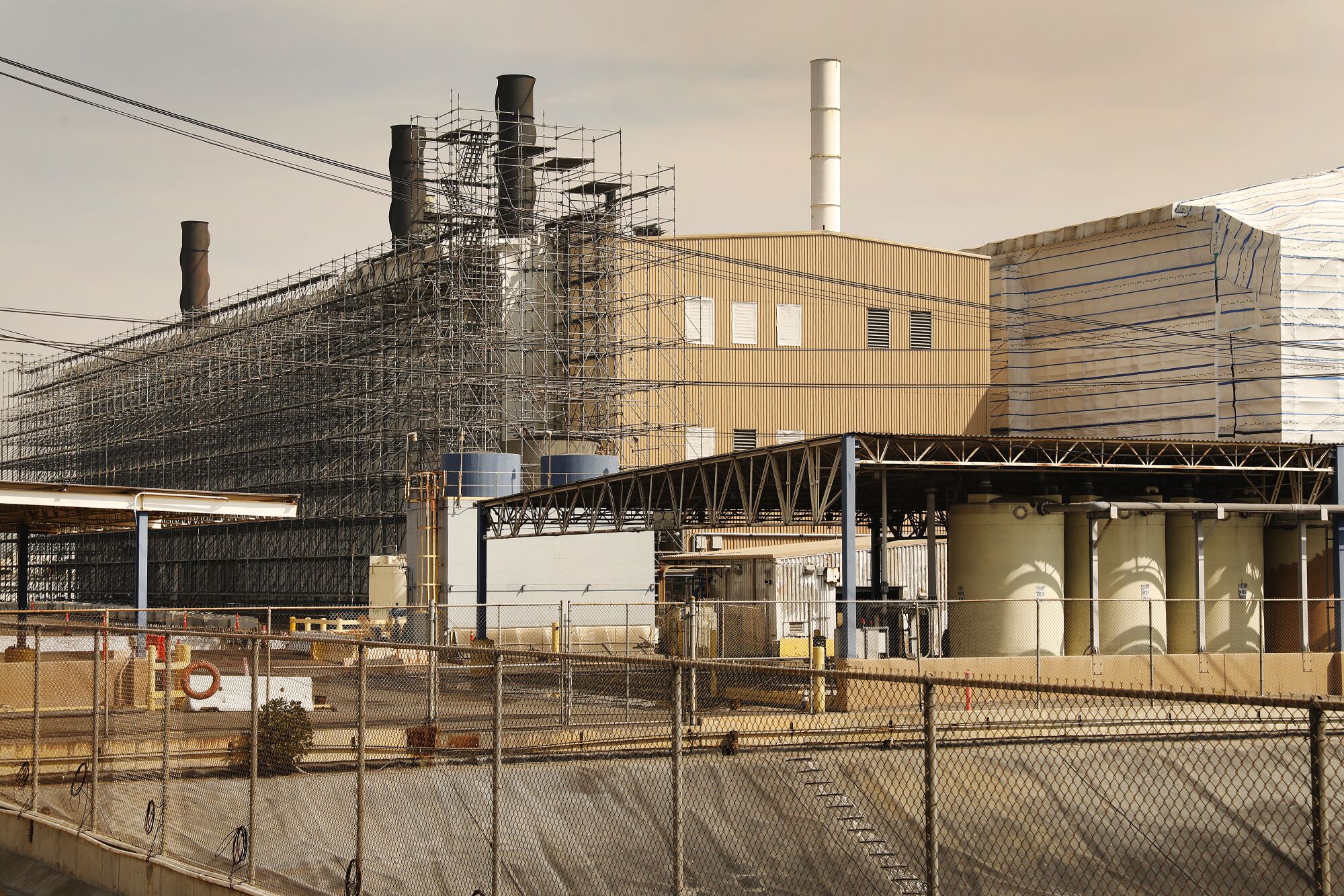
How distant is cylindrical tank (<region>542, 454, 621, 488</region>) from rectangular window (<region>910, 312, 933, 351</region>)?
16010mm

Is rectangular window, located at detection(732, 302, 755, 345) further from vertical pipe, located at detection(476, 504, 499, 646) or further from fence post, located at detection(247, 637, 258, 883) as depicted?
Answer: fence post, located at detection(247, 637, 258, 883)

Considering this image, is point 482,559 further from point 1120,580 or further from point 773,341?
point 773,341

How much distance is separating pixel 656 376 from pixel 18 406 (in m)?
55.8

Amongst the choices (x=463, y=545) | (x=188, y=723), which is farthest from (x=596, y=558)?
(x=188, y=723)

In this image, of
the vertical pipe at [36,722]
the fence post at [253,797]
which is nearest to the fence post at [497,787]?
the fence post at [253,797]

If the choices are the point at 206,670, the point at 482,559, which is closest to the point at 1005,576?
the point at 482,559

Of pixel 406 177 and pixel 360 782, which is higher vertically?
pixel 406 177

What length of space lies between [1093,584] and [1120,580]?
5.89 ft

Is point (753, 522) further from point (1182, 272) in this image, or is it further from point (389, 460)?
point (1182, 272)

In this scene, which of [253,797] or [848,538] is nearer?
[253,797]

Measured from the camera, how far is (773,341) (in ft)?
197

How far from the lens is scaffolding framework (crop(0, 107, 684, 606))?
185ft

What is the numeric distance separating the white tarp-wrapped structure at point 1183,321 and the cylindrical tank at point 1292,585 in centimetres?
2235

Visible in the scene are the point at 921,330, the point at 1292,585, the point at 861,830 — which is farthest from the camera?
the point at 921,330
